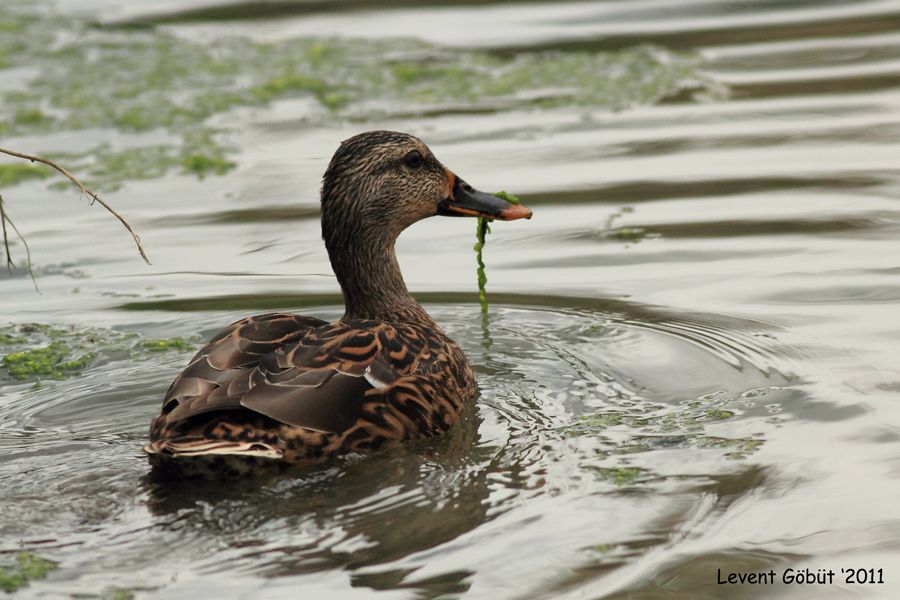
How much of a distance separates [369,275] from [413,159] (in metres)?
0.64

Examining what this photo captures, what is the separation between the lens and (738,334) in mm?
7820

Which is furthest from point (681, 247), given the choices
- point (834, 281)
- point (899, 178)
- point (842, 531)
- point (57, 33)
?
point (57, 33)

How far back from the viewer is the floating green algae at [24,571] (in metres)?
5.05

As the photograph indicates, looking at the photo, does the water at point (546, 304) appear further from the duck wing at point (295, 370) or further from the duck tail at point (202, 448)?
the duck wing at point (295, 370)

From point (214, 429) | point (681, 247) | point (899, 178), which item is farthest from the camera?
point (899, 178)

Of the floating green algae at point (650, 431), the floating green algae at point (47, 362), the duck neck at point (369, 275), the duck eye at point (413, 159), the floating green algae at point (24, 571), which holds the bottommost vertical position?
the floating green algae at point (24, 571)

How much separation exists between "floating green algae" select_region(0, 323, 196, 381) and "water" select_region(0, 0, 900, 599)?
1.5 inches

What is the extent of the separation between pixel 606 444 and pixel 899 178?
485 cm

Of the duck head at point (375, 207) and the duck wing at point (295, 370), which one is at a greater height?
the duck head at point (375, 207)

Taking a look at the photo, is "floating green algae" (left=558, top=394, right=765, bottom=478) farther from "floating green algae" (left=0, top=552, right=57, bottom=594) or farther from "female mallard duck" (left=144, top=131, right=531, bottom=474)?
"floating green algae" (left=0, top=552, right=57, bottom=594)

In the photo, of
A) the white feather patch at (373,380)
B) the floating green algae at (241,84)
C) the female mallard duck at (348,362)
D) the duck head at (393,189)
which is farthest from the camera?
the floating green algae at (241,84)

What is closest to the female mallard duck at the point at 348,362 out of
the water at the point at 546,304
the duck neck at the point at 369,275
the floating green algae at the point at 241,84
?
the duck neck at the point at 369,275

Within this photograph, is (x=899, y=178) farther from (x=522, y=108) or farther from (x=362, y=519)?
(x=362, y=519)

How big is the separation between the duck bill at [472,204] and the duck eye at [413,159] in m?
0.27
